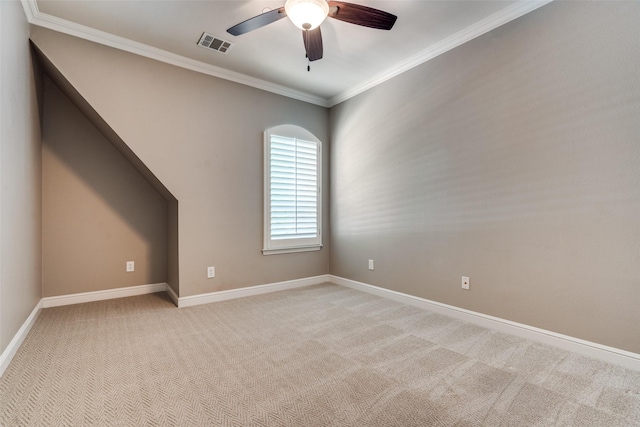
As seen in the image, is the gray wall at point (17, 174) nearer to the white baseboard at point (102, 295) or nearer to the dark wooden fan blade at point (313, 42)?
the white baseboard at point (102, 295)

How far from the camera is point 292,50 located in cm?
309

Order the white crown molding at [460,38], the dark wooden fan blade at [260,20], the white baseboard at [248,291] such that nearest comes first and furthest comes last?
the dark wooden fan blade at [260,20]
the white crown molding at [460,38]
the white baseboard at [248,291]

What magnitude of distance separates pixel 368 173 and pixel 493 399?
271 cm

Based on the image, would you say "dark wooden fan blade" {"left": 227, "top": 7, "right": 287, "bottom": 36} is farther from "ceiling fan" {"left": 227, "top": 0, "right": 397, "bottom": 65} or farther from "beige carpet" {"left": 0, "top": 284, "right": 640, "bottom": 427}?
"beige carpet" {"left": 0, "top": 284, "right": 640, "bottom": 427}

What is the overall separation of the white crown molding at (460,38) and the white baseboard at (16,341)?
13.5 feet

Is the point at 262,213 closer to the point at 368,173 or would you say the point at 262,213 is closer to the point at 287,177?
the point at 287,177

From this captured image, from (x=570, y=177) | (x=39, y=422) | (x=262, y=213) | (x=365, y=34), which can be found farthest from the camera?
(x=262, y=213)

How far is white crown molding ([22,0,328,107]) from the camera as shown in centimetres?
256

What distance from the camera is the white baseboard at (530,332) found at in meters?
2.00

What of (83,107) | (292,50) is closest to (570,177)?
(292,50)

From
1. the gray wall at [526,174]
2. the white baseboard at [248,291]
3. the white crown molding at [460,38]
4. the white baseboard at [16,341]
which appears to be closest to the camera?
the white baseboard at [16,341]

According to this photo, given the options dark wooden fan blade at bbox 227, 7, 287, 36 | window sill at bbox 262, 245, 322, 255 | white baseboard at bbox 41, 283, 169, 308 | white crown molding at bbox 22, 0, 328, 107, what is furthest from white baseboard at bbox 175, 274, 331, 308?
dark wooden fan blade at bbox 227, 7, 287, 36

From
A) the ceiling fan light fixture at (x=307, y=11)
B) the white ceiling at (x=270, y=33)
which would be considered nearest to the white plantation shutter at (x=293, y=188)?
the white ceiling at (x=270, y=33)

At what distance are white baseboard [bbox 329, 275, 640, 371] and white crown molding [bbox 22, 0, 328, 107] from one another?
2.92 metres
